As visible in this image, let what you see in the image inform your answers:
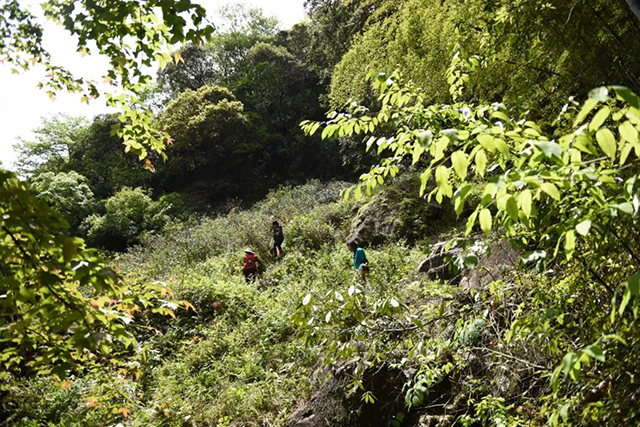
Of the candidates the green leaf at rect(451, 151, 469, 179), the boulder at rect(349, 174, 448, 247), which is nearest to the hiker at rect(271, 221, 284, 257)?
the boulder at rect(349, 174, 448, 247)

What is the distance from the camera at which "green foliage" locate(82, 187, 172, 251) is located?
13977mm

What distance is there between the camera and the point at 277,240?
28.4ft

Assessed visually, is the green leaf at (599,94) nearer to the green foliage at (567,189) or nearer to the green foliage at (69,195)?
the green foliage at (567,189)

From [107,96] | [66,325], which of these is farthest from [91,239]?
[66,325]

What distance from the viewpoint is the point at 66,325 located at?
1.17m

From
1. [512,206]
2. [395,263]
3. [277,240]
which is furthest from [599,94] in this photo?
[277,240]

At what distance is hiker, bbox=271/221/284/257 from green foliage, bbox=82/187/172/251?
22.6 ft

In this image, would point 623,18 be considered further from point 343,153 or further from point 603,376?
point 343,153

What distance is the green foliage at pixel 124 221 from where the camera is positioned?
13977 millimetres

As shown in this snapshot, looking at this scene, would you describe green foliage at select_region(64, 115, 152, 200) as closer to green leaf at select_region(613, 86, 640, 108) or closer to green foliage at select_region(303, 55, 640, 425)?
green foliage at select_region(303, 55, 640, 425)

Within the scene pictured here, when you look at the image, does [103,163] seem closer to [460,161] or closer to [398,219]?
[398,219]

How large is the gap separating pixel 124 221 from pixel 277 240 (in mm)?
8492

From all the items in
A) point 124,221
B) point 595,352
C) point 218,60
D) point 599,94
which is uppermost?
point 218,60

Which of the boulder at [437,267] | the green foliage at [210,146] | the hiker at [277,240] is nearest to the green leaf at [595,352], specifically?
the boulder at [437,267]
